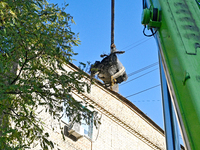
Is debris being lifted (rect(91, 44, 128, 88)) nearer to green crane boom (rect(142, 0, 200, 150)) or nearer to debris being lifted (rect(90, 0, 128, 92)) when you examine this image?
debris being lifted (rect(90, 0, 128, 92))

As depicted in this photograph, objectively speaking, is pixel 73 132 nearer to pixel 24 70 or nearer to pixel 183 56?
pixel 24 70

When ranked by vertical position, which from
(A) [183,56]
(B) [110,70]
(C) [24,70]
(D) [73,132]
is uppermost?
(B) [110,70]

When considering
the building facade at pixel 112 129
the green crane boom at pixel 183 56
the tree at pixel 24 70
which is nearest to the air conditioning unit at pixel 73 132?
the building facade at pixel 112 129

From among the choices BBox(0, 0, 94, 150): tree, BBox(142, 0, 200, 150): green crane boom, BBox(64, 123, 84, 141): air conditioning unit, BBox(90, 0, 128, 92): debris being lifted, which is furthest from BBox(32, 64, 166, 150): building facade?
BBox(142, 0, 200, 150): green crane boom

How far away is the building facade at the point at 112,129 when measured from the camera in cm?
1281

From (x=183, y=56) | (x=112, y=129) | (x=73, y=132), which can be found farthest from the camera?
(x=112, y=129)

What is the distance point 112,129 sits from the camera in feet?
50.0

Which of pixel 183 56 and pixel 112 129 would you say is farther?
pixel 112 129

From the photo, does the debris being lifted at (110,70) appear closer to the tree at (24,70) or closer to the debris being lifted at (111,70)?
the debris being lifted at (111,70)

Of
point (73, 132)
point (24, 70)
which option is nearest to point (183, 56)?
point (24, 70)

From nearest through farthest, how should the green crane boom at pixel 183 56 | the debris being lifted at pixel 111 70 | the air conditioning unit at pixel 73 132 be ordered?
1. the green crane boom at pixel 183 56
2. the air conditioning unit at pixel 73 132
3. the debris being lifted at pixel 111 70

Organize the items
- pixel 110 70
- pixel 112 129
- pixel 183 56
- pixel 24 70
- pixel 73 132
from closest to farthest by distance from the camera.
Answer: pixel 183 56
pixel 24 70
pixel 73 132
pixel 112 129
pixel 110 70

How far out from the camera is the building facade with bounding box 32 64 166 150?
1281 centimetres

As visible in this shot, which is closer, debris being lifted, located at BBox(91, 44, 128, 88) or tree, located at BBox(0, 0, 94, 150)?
tree, located at BBox(0, 0, 94, 150)
